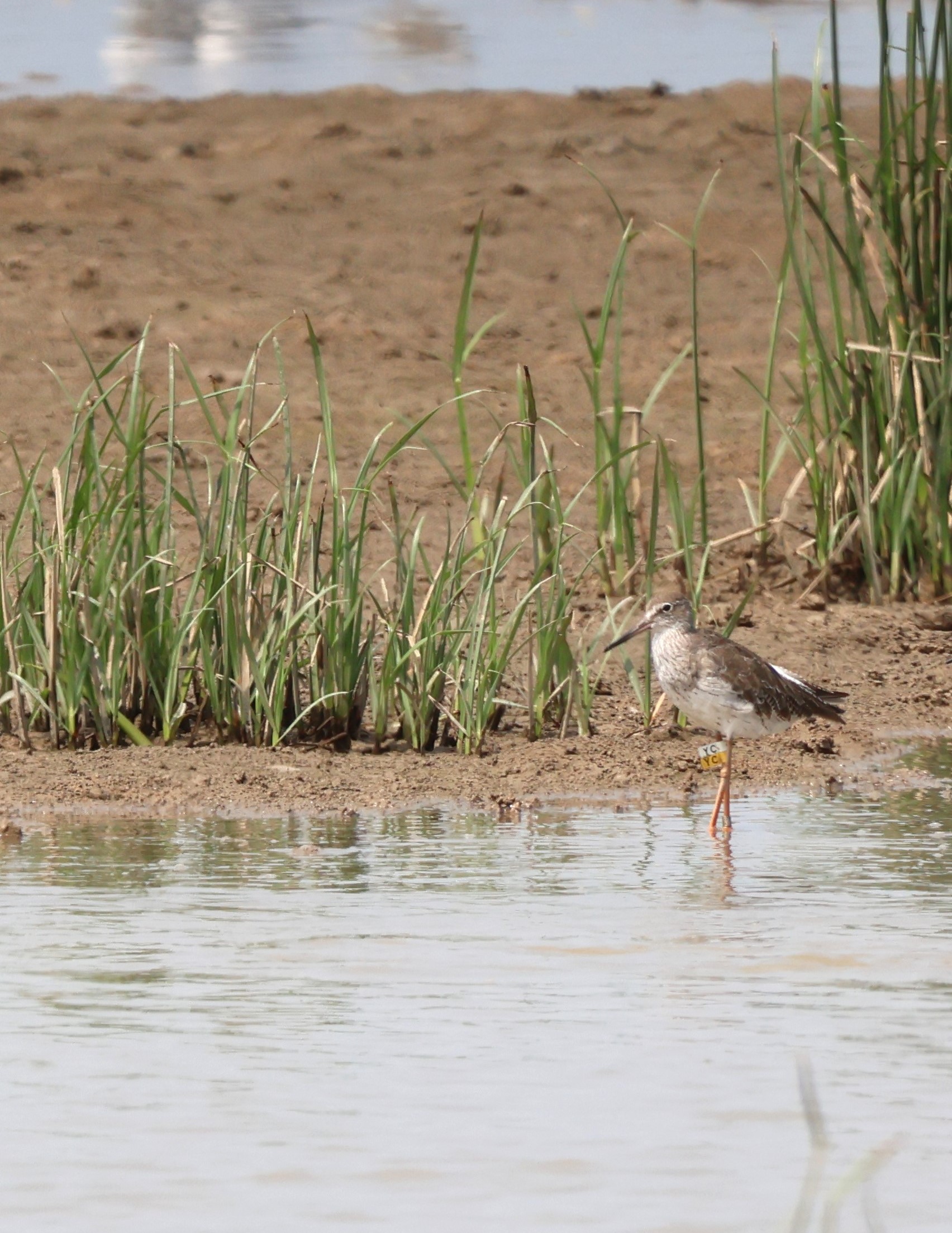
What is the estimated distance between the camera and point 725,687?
22.0ft

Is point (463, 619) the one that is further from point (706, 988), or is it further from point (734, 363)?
point (734, 363)

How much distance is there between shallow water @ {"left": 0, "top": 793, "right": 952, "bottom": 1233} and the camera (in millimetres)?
3377

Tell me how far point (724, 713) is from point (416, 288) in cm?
798

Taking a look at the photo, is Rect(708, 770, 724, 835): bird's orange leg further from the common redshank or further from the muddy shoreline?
the muddy shoreline

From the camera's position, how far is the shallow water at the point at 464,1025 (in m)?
3.38

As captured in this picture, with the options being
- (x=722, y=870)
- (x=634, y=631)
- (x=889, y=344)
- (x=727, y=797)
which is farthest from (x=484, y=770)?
(x=889, y=344)

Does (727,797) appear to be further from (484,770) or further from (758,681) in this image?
(484,770)

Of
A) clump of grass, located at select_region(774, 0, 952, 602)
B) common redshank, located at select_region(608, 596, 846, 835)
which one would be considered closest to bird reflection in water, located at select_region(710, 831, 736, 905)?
common redshank, located at select_region(608, 596, 846, 835)

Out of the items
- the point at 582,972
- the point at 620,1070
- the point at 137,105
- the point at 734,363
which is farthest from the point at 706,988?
the point at 137,105

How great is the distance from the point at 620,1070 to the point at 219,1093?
693mm

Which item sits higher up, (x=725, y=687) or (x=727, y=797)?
(x=725, y=687)

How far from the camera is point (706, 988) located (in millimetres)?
4480

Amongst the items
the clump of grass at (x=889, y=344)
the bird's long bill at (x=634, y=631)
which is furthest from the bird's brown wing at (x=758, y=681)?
the clump of grass at (x=889, y=344)

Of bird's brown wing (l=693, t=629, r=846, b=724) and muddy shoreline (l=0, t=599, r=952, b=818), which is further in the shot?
bird's brown wing (l=693, t=629, r=846, b=724)
